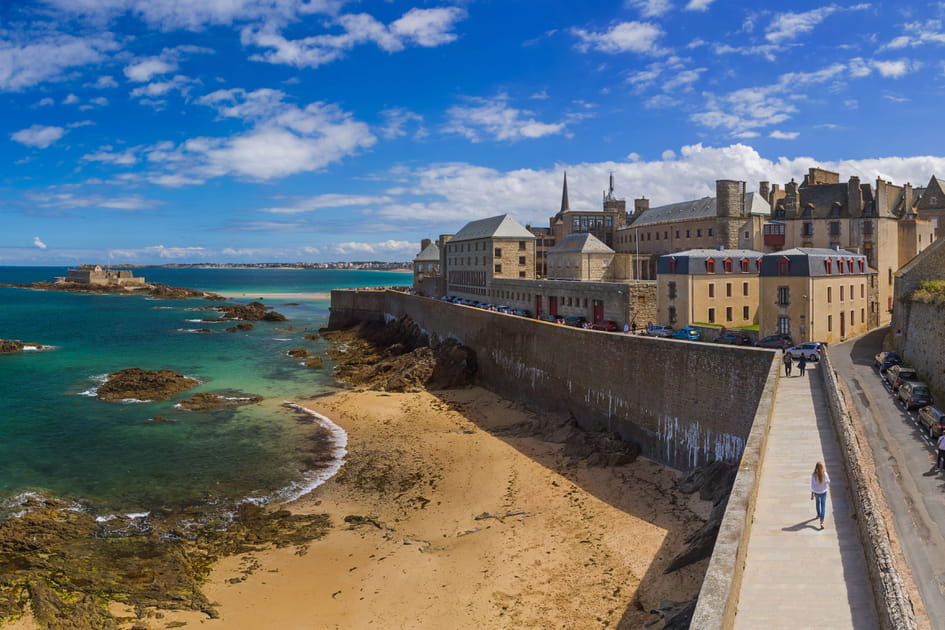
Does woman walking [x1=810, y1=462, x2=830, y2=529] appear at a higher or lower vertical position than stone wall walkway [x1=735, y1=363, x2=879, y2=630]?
higher

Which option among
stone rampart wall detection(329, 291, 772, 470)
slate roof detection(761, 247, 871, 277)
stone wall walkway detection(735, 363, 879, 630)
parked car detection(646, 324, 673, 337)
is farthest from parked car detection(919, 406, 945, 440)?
parked car detection(646, 324, 673, 337)

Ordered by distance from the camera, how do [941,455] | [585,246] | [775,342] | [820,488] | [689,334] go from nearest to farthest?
1. [820,488]
2. [941,455]
3. [775,342]
4. [689,334]
5. [585,246]

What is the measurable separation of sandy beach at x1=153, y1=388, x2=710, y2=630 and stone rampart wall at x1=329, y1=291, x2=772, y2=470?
6.11 ft

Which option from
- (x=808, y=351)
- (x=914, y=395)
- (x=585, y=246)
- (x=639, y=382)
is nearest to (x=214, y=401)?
(x=639, y=382)

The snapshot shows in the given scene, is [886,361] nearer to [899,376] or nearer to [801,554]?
[899,376]

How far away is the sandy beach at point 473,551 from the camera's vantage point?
14.6m

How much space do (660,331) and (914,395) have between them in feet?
44.0

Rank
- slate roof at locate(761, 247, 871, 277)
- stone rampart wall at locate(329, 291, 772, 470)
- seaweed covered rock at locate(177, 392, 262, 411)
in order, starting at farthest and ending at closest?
seaweed covered rock at locate(177, 392, 262, 411) < slate roof at locate(761, 247, 871, 277) < stone rampart wall at locate(329, 291, 772, 470)

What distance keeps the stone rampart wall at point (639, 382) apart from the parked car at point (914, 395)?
4.96 m

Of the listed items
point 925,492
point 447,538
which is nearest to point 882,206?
point 925,492

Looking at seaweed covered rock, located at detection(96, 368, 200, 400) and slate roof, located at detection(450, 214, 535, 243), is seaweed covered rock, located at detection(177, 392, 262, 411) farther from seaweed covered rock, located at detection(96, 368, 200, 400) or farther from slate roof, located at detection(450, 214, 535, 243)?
slate roof, located at detection(450, 214, 535, 243)

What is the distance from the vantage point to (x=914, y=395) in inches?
818

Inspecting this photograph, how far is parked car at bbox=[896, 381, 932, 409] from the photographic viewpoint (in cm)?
2058

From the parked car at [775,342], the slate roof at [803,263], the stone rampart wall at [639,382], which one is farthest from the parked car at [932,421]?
the slate roof at [803,263]
